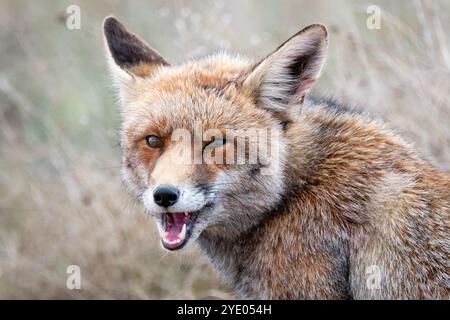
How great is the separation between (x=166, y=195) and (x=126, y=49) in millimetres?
1776

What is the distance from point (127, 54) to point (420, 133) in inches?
123

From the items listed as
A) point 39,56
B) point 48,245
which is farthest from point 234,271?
point 39,56

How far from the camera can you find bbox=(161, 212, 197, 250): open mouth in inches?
211

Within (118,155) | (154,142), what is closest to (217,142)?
(154,142)

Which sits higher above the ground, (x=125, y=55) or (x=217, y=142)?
(x=125, y=55)

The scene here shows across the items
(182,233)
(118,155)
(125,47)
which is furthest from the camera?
(118,155)

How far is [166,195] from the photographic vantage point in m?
5.11

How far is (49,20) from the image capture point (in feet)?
44.1

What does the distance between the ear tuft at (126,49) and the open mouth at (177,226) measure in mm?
1414

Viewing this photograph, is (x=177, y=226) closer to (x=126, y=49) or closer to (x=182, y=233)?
(x=182, y=233)

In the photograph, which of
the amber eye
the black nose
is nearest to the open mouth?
the black nose

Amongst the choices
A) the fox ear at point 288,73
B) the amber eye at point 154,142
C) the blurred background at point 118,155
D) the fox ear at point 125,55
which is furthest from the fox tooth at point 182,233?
the blurred background at point 118,155

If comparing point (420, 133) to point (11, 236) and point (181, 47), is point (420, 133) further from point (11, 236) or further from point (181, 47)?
point (11, 236)

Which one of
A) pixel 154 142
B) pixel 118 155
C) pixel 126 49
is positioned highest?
pixel 126 49
